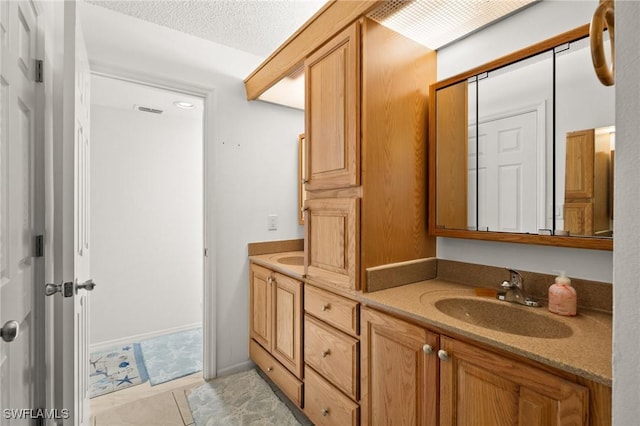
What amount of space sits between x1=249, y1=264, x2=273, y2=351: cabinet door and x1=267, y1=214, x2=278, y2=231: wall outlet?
1.14 ft

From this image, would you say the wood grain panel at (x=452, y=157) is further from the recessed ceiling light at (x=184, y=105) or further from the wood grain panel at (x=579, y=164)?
the recessed ceiling light at (x=184, y=105)

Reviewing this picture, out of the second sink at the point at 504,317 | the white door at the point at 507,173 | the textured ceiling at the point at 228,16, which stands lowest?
the second sink at the point at 504,317

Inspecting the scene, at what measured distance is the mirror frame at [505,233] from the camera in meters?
1.15

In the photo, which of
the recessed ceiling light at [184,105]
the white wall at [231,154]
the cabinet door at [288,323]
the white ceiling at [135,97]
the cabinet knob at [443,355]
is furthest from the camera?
the recessed ceiling light at [184,105]

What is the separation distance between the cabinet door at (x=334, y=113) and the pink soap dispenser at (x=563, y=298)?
866mm

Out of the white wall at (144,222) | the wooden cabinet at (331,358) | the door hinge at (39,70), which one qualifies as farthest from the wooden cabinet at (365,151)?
the white wall at (144,222)

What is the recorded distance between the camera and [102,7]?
1.90 m

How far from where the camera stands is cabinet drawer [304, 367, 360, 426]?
1420 millimetres

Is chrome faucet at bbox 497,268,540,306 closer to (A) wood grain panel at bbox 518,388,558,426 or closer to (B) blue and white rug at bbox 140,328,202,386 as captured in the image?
(A) wood grain panel at bbox 518,388,558,426

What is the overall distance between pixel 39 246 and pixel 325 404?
145cm

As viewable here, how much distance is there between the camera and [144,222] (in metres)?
2.98

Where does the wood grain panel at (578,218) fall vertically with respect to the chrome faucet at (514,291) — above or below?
above

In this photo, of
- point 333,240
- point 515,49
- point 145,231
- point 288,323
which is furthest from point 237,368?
point 515,49

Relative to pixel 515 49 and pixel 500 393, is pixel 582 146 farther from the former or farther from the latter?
pixel 500 393
